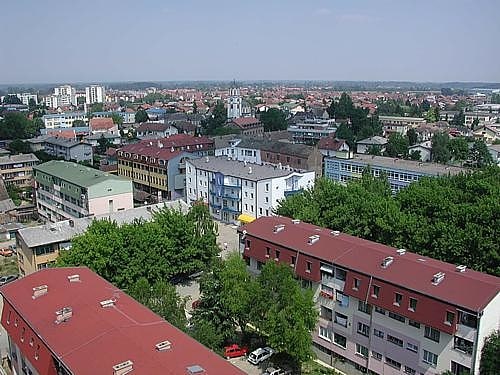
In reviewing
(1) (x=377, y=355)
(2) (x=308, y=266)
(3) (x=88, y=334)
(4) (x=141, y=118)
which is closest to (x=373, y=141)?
(2) (x=308, y=266)

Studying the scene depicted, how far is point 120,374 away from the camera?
10.1 meters

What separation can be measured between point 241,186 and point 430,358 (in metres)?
19.4

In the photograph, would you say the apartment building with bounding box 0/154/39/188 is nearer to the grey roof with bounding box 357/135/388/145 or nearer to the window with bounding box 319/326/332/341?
the grey roof with bounding box 357/135/388/145

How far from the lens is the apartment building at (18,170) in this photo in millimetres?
41562

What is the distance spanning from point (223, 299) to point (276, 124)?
54891 millimetres

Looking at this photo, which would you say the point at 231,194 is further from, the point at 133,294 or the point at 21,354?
the point at 21,354

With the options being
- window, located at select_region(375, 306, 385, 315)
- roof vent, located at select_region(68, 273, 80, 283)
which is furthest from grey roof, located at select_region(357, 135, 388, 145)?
roof vent, located at select_region(68, 273, 80, 283)

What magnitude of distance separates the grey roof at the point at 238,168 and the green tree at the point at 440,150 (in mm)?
22925

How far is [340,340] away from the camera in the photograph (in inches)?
666

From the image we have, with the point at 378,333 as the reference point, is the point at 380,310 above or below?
above

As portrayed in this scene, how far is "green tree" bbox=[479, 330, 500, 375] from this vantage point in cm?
1315

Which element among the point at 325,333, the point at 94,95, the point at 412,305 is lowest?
the point at 325,333

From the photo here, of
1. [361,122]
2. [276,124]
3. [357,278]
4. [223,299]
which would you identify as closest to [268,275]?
[223,299]

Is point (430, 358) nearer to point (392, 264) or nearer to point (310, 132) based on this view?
point (392, 264)
